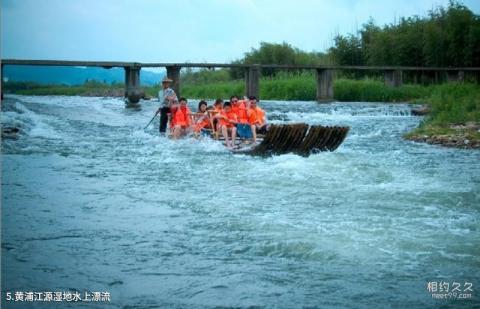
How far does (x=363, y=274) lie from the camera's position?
5215 millimetres

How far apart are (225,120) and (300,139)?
7.38 feet

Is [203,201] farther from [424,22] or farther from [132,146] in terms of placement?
[424,22]

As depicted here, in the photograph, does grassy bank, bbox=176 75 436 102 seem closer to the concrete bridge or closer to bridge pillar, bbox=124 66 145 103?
the concrete bridge

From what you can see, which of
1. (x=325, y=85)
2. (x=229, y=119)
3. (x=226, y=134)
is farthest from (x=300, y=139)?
(x=325, y=85)

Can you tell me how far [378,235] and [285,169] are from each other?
4.47 meters

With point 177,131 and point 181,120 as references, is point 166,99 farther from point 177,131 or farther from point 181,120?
point 177,131

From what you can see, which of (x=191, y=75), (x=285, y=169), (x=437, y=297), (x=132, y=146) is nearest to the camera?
(x=437, y=297)

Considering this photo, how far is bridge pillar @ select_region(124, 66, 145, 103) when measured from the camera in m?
31.2

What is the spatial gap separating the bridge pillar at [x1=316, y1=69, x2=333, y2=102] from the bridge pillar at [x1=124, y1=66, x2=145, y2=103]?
9.25 metres

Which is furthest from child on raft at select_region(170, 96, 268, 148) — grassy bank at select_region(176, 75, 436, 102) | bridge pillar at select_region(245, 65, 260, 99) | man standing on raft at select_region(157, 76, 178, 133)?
grassy bank at select_region(176, 75, 436, 102)

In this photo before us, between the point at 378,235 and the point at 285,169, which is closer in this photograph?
the point at 378,235

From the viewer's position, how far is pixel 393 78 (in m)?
31.9

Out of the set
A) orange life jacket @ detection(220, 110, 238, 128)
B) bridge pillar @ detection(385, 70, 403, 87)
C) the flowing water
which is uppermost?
bridge pillar @ detection(385, 70, 403, 87)

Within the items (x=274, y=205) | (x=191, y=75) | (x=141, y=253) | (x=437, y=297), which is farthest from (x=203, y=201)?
(x=191, y=75)
